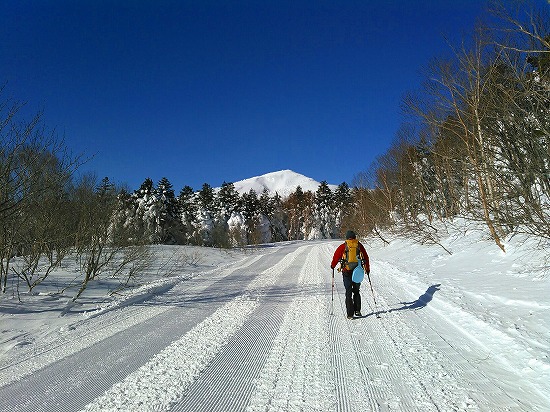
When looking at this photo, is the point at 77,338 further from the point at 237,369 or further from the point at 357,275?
the point at 357,275

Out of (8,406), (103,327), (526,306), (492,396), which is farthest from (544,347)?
(103,327)

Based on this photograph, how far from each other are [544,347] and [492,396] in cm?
147

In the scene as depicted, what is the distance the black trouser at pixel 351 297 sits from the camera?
6.97 meters

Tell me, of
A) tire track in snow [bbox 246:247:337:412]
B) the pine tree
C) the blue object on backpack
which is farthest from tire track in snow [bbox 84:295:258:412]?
the pine tree

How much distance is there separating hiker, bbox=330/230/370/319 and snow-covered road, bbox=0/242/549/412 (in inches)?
11.4

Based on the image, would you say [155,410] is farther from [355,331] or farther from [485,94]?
[485,94]

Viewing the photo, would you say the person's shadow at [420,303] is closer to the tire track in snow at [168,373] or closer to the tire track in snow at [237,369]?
the tire track in snow at [237,369]

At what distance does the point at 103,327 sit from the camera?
6.77m

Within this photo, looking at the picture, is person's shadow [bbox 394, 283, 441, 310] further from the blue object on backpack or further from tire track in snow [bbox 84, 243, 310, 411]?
tire track in snow [bbox 84, 243, 310, 411]

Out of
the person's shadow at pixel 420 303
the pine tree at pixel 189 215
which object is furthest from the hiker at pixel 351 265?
the pine tree at pixel 189 215

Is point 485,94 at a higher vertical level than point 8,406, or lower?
higher

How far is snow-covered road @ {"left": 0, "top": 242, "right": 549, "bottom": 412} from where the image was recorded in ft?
11.8

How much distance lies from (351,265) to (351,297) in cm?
65

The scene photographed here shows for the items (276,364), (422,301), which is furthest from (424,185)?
(276,364)
